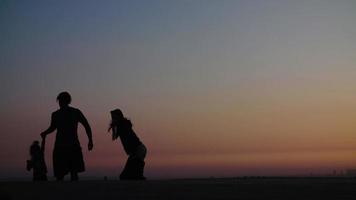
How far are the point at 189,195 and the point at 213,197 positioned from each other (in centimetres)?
41

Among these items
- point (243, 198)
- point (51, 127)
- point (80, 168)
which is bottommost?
point (243, 198)

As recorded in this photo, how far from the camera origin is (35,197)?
8938mm

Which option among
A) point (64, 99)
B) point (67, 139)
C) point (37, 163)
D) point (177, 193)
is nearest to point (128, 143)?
point (67, 139)

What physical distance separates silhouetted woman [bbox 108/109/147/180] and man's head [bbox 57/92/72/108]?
1.09 meters

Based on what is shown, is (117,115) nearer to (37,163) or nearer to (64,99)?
(64,99)

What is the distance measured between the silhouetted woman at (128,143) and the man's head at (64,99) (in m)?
1.09

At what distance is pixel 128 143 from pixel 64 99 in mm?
1800

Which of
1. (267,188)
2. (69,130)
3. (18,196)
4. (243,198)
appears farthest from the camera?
(69,130)

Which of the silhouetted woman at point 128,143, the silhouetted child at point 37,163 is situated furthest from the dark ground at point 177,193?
the silhouetted child at point 37,163

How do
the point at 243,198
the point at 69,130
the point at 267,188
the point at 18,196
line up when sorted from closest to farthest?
the point at 243,198, the point at 18,196, the point at 267,188, the point at 69,130

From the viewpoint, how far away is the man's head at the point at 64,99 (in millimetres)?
14258

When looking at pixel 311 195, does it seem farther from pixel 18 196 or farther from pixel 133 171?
pixel 133 171

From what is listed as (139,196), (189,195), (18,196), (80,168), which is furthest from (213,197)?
(80,168)

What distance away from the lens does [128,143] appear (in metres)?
15.1
